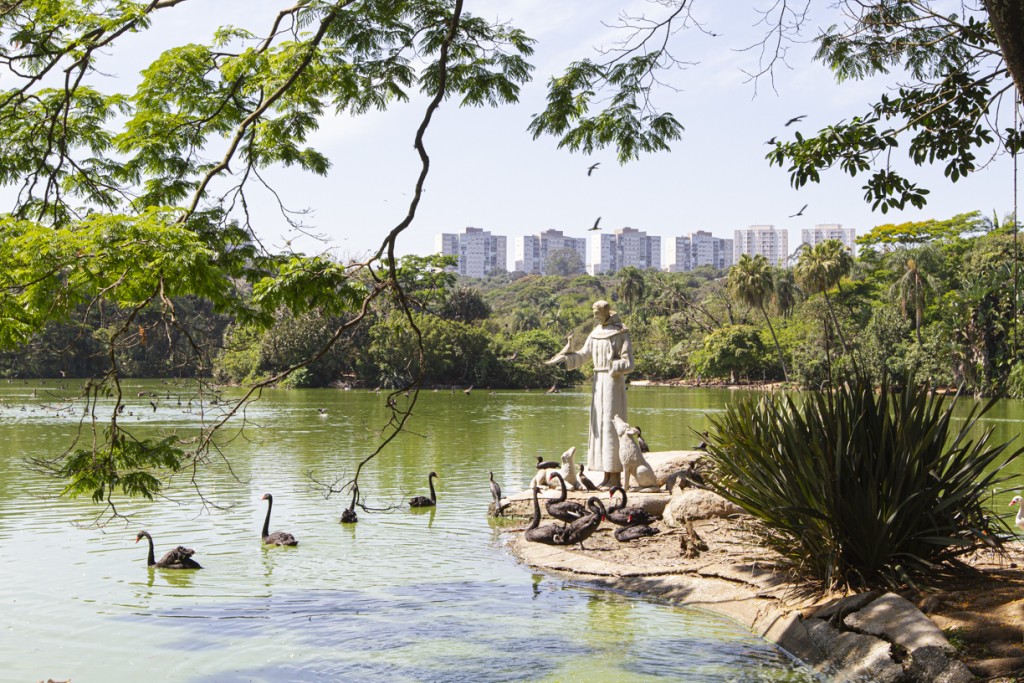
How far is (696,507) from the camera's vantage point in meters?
10.3

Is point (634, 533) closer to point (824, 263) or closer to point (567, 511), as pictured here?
point (567, 511)

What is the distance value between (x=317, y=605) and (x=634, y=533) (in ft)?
11.4

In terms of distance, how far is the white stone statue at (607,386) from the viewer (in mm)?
12781

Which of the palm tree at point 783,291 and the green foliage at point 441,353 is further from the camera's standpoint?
the palm tree at point 783,291

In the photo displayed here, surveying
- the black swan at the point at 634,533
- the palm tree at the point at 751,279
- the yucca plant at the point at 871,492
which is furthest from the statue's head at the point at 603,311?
the palm tree at the point at 751,279

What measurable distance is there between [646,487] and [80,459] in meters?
7.67

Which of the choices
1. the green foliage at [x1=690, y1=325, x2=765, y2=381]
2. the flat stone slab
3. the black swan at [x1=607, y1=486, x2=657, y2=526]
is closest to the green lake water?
the flat stone slab

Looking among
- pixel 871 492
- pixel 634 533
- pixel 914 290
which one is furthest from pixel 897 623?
pixel 914 290

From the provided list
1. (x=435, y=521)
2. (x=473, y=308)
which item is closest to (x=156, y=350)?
(x=473, y=308)

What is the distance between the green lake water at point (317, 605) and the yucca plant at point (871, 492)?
59cm

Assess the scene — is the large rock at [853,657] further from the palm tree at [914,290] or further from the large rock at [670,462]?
the palm tree at [914,290]

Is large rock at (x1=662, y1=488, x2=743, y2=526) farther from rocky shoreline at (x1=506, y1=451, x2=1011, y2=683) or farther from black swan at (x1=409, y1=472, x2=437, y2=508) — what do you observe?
black swan at (x1=409, y1=472, x2=437, y2=508)

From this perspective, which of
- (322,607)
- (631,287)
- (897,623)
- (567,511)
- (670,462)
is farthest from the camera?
(631,287)

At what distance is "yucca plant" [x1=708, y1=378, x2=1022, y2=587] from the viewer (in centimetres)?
702
